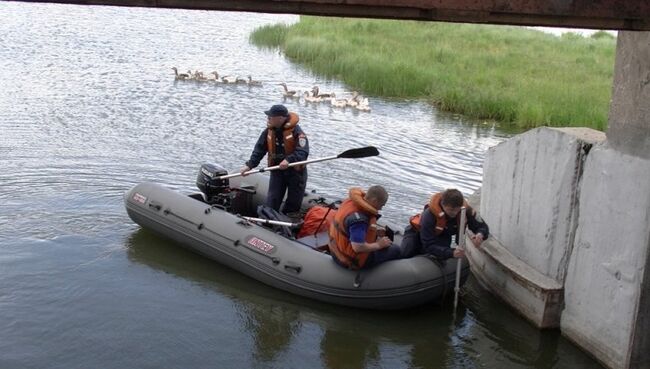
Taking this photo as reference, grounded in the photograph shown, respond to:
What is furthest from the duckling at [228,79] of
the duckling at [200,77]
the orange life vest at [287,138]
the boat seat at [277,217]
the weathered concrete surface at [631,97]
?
the weathered concrete surface at [631,97]

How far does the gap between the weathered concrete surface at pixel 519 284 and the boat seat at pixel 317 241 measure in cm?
150

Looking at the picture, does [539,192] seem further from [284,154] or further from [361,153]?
[284,154]

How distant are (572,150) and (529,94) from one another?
1019cm

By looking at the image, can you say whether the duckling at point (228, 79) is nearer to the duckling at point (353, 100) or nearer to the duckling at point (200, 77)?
the duckling at point (200, 77)

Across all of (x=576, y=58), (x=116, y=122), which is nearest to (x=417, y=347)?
(x=116, y=122)

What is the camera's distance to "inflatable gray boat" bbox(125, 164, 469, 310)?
6.66 meters

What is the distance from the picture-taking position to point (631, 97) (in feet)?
18.0

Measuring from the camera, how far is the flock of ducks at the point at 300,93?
608 inches

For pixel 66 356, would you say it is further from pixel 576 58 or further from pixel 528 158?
pixel 576 58

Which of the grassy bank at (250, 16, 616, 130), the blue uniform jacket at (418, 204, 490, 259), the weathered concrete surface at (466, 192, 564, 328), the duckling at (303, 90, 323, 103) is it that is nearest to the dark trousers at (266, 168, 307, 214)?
the blue uniform jacket at (418, 204, 490, 259)

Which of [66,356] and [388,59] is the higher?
[388,59]

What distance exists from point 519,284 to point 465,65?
1364 cm

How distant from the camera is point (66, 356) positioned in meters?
6.00

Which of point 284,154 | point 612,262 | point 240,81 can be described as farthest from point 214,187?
point 240,81
